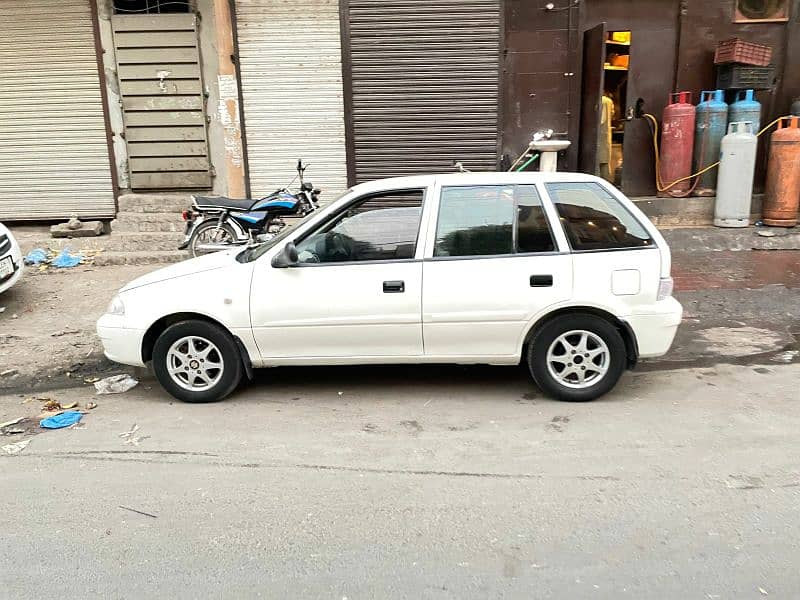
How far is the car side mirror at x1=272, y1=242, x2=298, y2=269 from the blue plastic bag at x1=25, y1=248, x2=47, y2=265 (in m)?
A: 6.10

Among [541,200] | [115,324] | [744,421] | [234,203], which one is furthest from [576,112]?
[115,324]

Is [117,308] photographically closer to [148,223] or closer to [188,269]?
[188,269]

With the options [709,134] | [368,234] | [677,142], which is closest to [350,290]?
[368,234]

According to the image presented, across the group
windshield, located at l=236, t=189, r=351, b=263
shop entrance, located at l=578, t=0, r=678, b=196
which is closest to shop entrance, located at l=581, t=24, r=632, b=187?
shop entrance, located at l=578, t=0, r=678, b=196

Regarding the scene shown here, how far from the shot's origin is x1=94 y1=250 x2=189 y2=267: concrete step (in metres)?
9.45

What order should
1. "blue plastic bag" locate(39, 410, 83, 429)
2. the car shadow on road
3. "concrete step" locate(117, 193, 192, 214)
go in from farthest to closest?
"concrete step" locate(117, 193, 192, 214), the car shadow on road, "blue plastic bag" locate(39, 410, 83, 429)

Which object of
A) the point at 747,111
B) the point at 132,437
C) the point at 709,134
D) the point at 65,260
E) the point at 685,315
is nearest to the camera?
the point at 132,437

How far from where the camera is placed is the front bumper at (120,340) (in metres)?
4.89

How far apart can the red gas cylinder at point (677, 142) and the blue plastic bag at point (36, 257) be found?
889 centimetres

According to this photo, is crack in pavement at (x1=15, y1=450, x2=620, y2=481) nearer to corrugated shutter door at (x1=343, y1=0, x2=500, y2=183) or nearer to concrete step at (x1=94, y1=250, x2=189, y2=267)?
concrete step at (x1=94, y1=250, x2=189, y2=267)

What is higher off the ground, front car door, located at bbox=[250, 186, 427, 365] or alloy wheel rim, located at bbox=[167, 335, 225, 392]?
front car door, located at bbox=[250, 186, 427, 365]

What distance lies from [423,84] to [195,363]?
22.0ft

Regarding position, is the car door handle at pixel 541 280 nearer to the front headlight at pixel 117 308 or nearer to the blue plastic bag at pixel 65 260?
the front headlight at pixel 117 308

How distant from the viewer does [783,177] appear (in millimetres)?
9508
